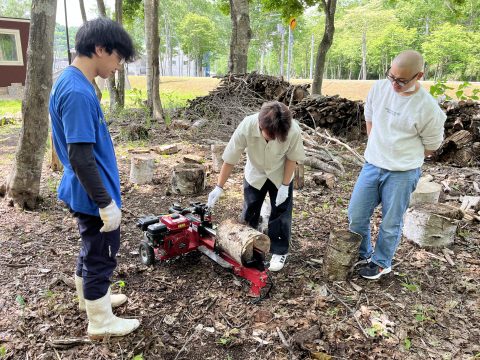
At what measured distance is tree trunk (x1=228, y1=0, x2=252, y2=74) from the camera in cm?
1027

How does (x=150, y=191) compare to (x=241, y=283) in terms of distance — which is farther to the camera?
(x=150, y=191)

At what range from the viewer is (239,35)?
1044 centimetres

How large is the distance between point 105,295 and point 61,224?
2091 millimetres

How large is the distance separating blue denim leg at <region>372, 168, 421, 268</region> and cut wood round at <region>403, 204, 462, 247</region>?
35.4 inches

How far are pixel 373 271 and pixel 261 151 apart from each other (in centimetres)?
151

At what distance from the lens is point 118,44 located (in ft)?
6.31

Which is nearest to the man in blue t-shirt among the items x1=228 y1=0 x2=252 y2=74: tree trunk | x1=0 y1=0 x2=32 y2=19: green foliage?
x1=228 y1=0 x2=252 y2=74: tree trunk

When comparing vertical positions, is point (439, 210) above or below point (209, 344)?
above

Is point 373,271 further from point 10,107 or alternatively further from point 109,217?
point 10,107

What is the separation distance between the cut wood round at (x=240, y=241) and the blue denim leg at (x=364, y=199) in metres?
0.92

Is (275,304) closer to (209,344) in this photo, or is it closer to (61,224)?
(209,344)

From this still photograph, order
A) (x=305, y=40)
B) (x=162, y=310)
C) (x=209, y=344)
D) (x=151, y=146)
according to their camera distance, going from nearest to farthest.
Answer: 1. (x=209, y=344)
2. (x=162, y=310)
3. (x=151, y=146)
4. (x=305, y=40)

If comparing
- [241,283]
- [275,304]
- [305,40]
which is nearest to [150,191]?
[241,283]

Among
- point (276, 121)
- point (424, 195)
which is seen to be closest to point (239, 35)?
point (424, 195)
